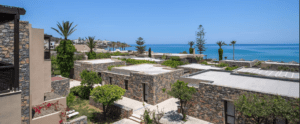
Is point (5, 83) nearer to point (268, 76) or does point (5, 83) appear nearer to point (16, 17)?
point (16, 17)

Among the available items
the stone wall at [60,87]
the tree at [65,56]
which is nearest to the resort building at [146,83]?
the stone wall at [60,87]

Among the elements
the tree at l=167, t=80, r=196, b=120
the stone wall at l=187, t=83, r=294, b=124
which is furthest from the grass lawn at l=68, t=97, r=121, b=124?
the stone wall at l=187, t=83, r=294, b=124

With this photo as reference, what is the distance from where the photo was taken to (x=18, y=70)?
752 centimetres

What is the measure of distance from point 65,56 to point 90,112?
14123 millimetres

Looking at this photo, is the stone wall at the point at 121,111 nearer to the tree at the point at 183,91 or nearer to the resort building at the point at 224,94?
the tree at the point at 183,91

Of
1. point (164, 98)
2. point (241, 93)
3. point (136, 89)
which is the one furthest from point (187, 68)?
point (241, 93)

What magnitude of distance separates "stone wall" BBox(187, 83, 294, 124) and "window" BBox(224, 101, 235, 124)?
0.24 metres

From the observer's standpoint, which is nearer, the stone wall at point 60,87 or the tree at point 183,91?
the tree at point 183,91

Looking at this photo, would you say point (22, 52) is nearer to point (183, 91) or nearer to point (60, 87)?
point (183, 91)

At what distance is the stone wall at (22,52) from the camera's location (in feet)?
25.1

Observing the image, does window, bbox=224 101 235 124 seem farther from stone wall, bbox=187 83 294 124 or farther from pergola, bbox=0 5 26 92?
pergola, bbox=0 5 26 92

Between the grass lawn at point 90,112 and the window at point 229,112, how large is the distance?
8645 millimetres

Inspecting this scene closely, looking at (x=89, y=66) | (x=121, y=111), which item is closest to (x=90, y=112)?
Answer: (x=121, y=111)

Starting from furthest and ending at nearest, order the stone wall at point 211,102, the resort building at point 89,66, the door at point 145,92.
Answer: the resort building at point 89,66 < the door at point 145,92 < the stone wall at point 211,102
